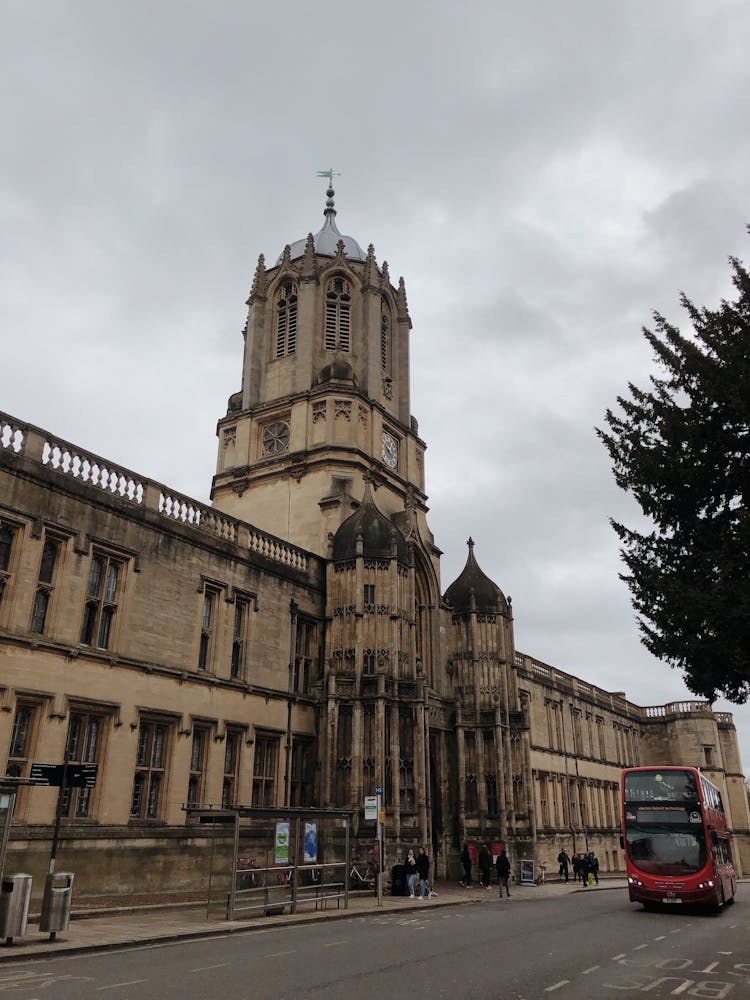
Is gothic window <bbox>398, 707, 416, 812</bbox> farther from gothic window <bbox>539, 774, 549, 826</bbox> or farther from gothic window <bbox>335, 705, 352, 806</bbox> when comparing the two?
gothic window <bbox>539, 774, 549, 826</bbox>

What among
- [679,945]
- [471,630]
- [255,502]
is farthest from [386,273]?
[679,945]

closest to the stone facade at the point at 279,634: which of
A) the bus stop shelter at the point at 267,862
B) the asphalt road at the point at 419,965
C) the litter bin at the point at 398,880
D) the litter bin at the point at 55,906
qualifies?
the litter bin at the point at 398,880

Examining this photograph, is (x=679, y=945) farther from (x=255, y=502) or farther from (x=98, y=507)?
(x=255, y=502)

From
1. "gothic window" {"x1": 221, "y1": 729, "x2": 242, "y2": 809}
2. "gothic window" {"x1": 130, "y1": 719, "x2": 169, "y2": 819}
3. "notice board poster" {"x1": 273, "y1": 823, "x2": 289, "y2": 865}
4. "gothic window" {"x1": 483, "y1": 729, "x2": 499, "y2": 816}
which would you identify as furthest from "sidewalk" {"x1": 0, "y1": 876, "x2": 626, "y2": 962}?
"gothic window" {"x1": 483, "y1": 729, "x2": 499, "y2": 816}

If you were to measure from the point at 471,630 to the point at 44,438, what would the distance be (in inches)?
780

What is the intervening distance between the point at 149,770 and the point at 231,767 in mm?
3526

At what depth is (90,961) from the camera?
12.1 metres

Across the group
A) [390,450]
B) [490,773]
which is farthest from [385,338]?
[490,773]

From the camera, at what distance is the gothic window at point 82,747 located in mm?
19047

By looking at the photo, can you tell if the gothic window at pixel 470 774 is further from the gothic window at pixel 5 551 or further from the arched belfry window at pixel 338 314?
the gothic window at pixel 5 551

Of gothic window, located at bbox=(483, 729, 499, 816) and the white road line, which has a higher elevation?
gothic window, located at bbox=(483, 729, 499, 816)

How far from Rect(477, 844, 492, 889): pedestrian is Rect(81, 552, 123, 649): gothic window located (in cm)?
1646

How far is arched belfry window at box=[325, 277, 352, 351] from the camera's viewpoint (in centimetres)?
3841

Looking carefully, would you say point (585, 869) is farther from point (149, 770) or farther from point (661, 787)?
point (149, 770)
